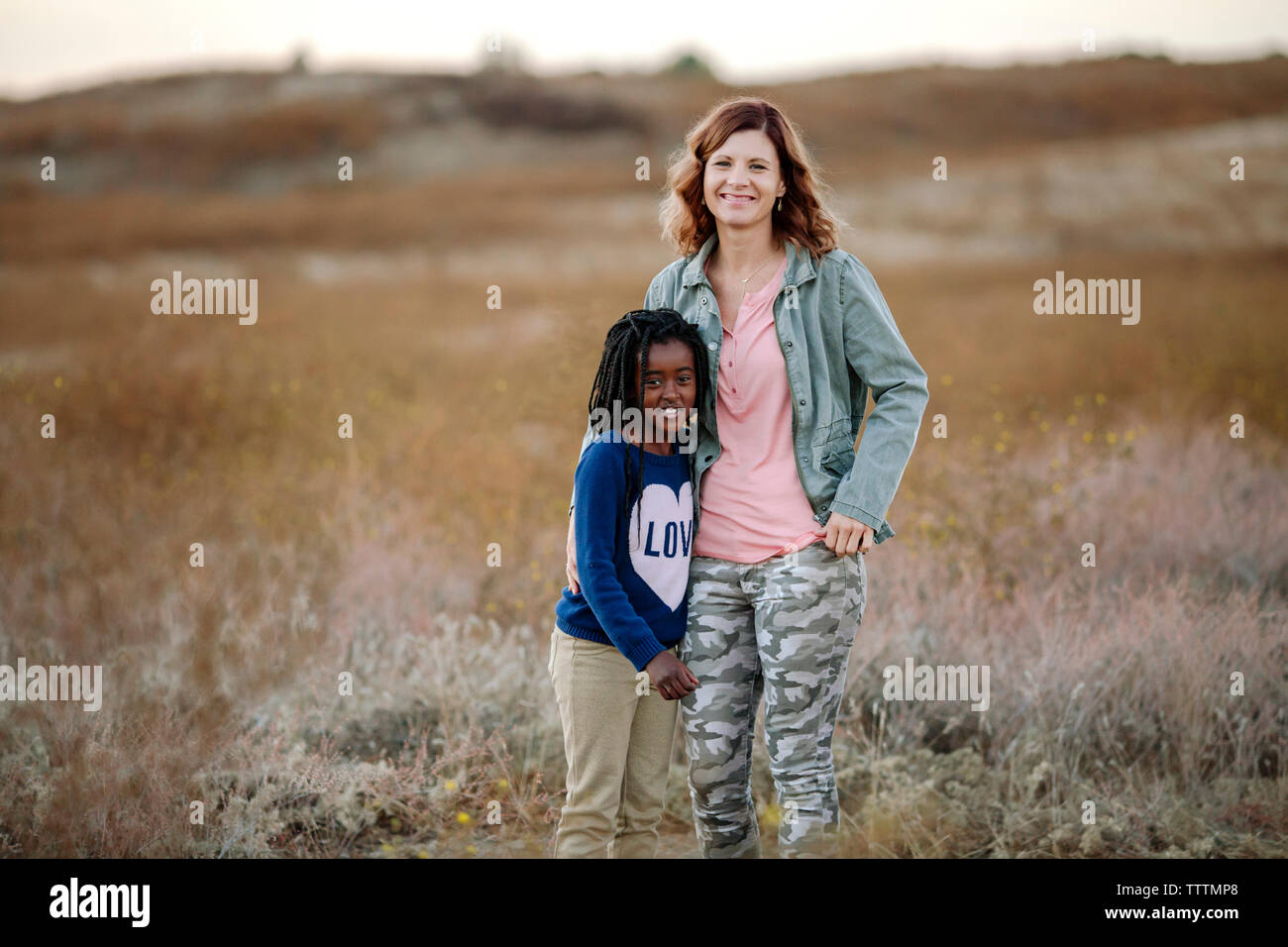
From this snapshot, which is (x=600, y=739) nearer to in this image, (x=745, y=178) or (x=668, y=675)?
(x=668, y=675)

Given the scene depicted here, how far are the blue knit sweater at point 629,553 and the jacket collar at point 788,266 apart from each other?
1.74ft

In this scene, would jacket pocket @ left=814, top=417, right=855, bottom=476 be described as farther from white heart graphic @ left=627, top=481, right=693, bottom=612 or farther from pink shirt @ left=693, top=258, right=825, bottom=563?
white heart graphic @ left=627, top=481, right=693, bottom=612

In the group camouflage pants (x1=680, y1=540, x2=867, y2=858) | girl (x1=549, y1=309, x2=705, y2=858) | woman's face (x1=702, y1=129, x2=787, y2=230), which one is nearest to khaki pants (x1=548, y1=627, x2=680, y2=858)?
girl (x1=549, y1=309, x2=705, y2=858)

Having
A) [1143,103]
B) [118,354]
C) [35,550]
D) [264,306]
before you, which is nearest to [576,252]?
[264,306]

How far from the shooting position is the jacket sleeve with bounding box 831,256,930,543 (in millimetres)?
2902

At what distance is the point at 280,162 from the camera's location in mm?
28719

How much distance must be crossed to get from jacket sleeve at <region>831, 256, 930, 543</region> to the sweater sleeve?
585mm

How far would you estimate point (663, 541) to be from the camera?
9.62ft

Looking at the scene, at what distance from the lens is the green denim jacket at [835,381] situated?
2.95 meters

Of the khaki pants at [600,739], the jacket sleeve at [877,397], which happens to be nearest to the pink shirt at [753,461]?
the jacket sleeve at [877,397]

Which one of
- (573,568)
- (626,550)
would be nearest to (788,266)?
(626,550)

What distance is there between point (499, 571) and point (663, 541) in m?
2.98
